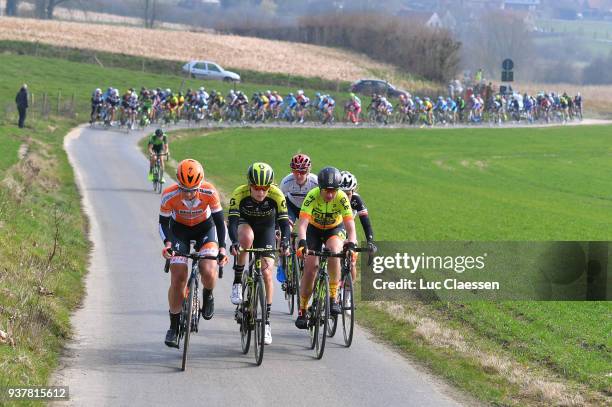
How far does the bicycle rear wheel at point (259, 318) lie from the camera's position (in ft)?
34.6

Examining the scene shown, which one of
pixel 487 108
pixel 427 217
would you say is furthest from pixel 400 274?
pixel 487 108

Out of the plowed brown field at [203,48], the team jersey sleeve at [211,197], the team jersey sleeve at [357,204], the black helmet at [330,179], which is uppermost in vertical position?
the plowed brown field at [203,48]

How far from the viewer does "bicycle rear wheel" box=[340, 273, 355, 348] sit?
11.5m

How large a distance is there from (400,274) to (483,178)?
2672cm

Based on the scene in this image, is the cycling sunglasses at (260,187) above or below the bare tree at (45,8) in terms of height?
below

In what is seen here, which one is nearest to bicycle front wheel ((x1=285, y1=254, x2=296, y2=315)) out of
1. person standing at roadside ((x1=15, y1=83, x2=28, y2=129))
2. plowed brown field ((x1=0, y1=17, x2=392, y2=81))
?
person standing at roadside ((x1=15, y1=83, x2=28, y2=129))

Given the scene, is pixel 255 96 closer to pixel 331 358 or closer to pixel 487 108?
pixel 487 108

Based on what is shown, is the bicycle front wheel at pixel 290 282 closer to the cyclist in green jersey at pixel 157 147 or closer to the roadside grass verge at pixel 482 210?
the roadside grass verge at pixel 482 210

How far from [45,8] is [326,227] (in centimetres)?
11738

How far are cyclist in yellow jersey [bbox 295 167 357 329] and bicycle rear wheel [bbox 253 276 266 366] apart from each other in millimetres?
842

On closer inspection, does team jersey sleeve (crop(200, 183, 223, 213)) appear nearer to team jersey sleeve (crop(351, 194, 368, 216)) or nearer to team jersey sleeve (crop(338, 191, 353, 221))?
team jersey sleeve (crop(338, 191, 353, 221))

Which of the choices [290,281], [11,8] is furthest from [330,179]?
[11,8]

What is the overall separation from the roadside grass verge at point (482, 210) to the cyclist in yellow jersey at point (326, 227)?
111cm


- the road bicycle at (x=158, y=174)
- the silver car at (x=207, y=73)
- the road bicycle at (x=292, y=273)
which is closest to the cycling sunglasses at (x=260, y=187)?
the road bicycle at (x=292, y=273)
